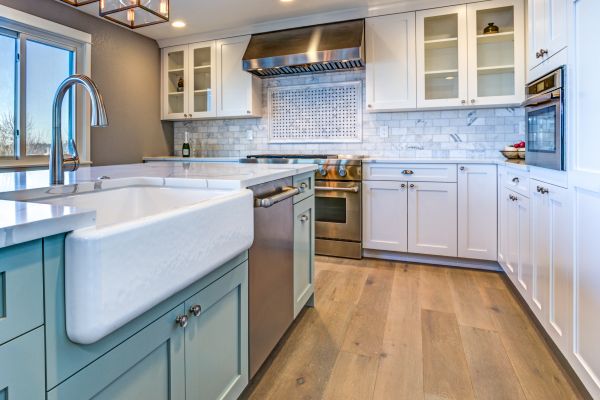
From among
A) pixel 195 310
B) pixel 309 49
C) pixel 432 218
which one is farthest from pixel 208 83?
pixel 195 310

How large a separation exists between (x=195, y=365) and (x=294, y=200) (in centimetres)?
99

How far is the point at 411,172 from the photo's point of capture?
318cm

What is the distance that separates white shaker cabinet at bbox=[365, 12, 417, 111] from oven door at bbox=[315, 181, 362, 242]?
87cm

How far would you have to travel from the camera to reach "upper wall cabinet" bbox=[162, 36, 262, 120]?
409 centimetres

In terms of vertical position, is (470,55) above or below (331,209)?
above

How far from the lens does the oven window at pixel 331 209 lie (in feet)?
11.3

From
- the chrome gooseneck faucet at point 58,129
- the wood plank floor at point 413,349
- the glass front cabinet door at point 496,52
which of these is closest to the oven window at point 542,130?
the wood plank floor at point 413,349

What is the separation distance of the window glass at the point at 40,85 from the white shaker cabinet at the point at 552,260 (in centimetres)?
376

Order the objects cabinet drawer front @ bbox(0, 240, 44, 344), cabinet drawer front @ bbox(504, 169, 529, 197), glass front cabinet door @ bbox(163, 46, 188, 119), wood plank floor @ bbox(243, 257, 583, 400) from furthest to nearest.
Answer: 1. glass front cabinet door @ bbox(163, 46, 188, 119)
2. cabinet drawer front @ bbox(504, 169, 529, 197)
3. wood plank floor @ bbox(243, 257, 583, 400)
4. cabinet drawer front @ bbox(0, 240, 44, 344)

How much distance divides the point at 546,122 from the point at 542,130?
7 cm

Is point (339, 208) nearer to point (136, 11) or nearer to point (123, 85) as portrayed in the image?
point (136, 11)

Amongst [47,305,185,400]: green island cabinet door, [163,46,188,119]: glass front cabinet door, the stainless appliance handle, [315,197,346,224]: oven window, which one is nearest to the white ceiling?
[163,46,188,119]: glass front cabinet door

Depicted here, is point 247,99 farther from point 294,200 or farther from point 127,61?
point 294,200

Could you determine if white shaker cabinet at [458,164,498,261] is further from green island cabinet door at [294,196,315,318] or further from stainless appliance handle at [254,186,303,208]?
stainless appliance handle at [254,186,303,208]
